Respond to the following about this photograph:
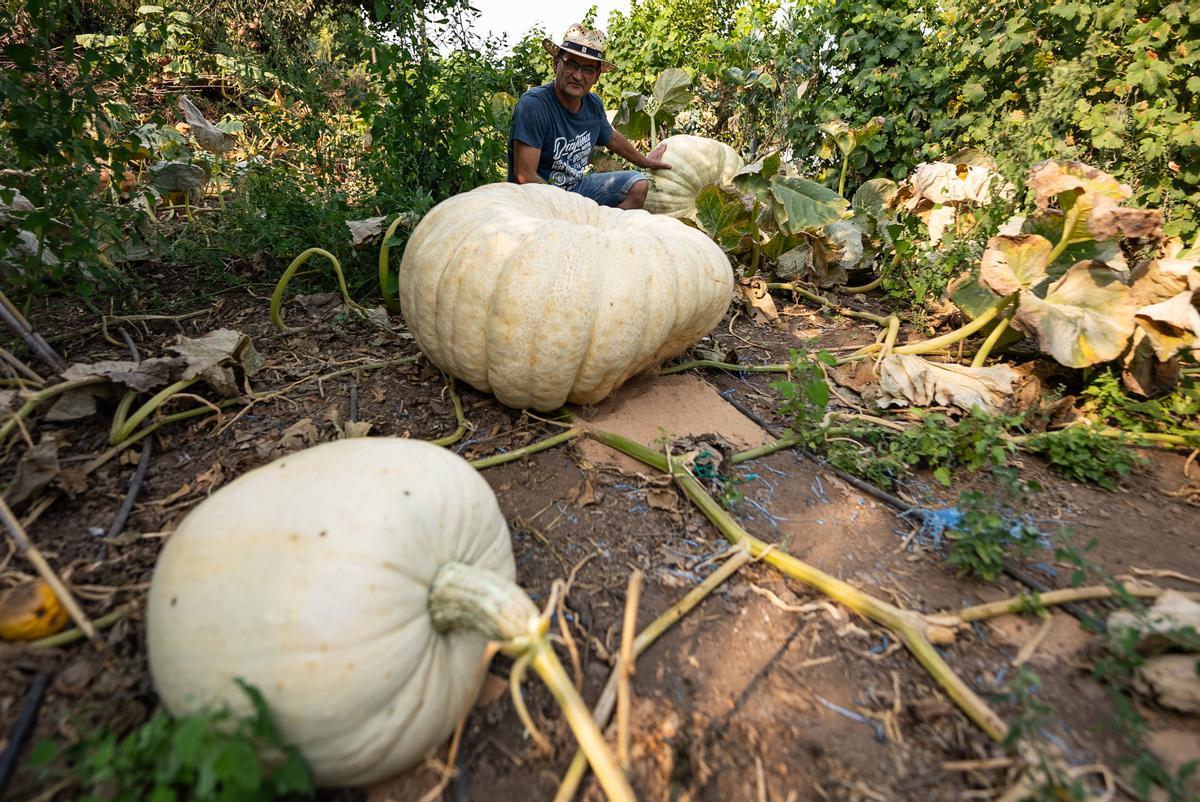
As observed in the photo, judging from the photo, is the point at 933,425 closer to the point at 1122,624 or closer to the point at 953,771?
the point at 1122,624

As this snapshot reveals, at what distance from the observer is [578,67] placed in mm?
3562

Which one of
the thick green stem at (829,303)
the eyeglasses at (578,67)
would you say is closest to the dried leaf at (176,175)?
the eyeglasses at (578,67)

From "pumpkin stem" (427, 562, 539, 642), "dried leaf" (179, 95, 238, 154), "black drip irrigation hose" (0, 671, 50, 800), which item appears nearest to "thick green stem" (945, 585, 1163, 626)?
"pumpkin stem" (427, 562, 539, 642)

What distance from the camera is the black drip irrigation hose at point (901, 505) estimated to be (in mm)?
1629

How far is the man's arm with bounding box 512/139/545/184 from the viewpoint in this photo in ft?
11.6

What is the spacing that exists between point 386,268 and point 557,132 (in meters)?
1.62

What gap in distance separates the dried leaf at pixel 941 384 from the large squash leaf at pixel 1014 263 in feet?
1.44

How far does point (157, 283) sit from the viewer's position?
316 cm

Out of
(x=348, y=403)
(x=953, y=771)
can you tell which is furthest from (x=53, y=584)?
(x=953, y=771)

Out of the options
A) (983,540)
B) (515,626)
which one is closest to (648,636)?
(515,626)

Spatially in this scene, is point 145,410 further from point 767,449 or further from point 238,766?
point 767,449

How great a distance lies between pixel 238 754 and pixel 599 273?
1.73 m

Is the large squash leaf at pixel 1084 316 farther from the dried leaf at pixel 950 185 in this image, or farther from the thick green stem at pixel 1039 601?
the thick green stem at pixel 1039 601

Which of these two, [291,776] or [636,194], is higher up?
[636,194]
